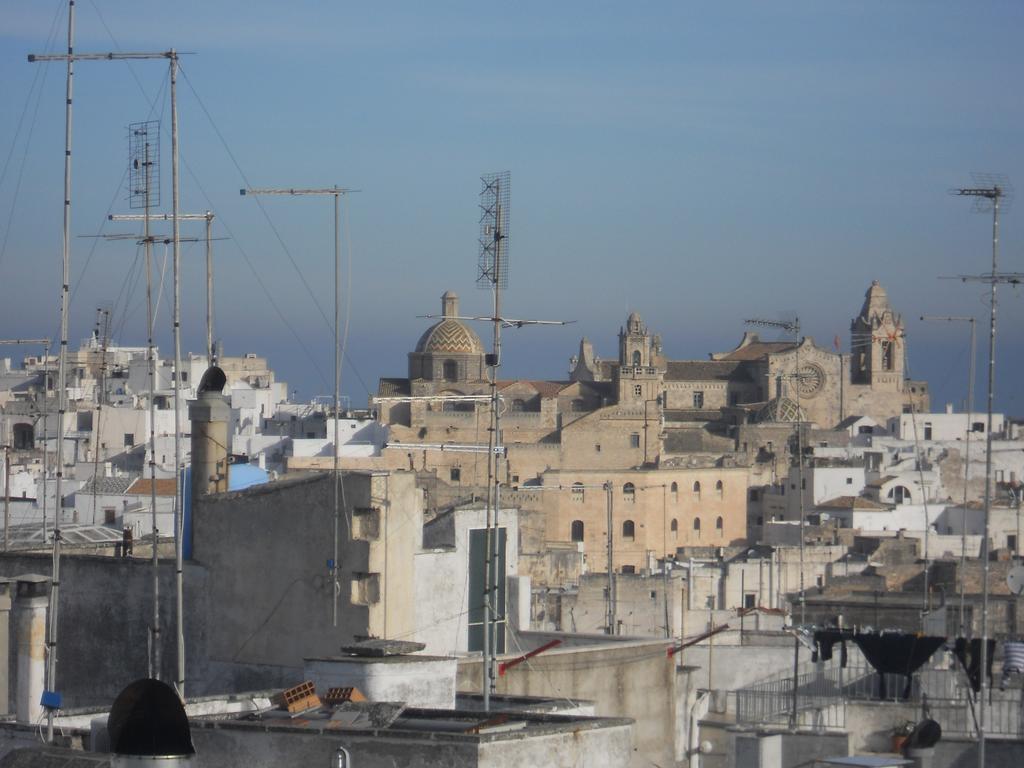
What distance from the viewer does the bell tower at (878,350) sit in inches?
3130

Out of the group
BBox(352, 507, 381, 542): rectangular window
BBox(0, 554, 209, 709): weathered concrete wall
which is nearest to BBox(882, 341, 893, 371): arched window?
BBox(0, 554, 209, 709): weathered concrete wall

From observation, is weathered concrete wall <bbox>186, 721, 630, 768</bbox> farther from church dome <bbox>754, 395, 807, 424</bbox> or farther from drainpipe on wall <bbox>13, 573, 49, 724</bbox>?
church dome <bbox>754, 395, 807, 424</bbox>

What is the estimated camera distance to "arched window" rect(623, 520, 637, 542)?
5756cm

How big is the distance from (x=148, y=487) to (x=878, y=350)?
45.2m

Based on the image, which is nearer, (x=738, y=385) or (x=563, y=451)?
(x=563, y=451)

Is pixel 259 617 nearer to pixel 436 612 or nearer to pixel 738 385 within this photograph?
pixel 436 612

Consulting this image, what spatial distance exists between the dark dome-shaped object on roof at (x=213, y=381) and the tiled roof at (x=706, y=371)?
6356 centimetres

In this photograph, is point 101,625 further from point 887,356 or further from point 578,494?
point 887,356

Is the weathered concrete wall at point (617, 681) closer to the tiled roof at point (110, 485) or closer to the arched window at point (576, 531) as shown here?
the tiled roof at point (110, 485)

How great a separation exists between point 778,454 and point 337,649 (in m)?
54.8

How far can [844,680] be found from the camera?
17.2 metres

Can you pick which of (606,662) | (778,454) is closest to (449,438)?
(778,454)

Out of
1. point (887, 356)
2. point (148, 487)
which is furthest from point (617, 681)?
point (887, 356)

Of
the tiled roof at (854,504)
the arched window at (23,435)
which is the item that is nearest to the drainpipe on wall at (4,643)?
the tiled roof at (854,504)
